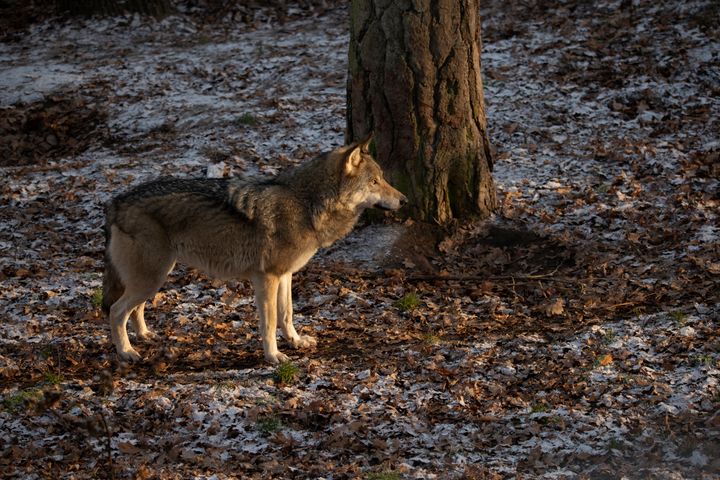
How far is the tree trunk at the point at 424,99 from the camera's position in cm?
911

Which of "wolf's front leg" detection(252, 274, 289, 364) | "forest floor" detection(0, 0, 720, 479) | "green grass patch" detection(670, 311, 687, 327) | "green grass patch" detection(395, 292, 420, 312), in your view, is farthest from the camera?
"green grass patch" detection(395, 292, 420, 312)

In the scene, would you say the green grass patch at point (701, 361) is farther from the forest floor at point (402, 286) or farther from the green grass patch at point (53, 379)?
the green grass patch at point (53, 379)

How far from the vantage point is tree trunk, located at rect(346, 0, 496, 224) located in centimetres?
911

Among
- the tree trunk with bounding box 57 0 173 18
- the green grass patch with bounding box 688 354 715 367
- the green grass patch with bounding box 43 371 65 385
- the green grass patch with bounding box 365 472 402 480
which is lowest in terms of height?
the green grass patch with bounding box 365 472 402 480

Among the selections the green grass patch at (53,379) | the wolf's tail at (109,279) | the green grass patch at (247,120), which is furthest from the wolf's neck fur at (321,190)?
the green grass patch at (247,120)

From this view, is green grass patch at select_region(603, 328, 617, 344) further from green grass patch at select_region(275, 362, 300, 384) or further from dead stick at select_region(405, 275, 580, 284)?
green grass patch at select_region(275, 362, 300, 384)

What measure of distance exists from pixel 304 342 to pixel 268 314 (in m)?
0.60

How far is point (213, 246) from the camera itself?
24.2 feet

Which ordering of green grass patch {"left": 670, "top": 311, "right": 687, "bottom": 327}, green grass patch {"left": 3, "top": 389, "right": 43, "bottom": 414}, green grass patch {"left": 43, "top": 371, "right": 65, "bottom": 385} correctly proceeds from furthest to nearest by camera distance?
green grass patch {"left": 670, "top": 311, "right": 687, "bottom": 327} → green grass patch {"left": 43, "top": 371, "right": 65, "bottom": 385} → green grass patch {"left": 3, "top": 389, "right": 43, "bottom": 414}

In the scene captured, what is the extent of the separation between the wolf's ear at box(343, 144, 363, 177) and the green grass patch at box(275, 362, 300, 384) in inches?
Answer: 69.7

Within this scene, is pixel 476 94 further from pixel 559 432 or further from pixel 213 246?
pixel 559 432

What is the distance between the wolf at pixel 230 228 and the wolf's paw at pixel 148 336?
338 mm

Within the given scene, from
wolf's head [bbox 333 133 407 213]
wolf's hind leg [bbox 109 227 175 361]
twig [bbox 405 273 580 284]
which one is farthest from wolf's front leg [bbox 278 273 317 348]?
twig [bbox 405 273 580 284]

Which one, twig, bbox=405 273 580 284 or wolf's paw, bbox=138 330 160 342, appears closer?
wolf's paw, bbox=138 330 160 342
